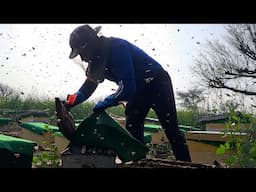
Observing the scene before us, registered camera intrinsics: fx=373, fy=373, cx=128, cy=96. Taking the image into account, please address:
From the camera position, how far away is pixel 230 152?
4.71 m

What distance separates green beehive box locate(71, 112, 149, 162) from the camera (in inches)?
185

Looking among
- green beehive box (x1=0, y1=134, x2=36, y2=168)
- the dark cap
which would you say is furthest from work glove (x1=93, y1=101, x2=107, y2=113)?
green beehive box (x1=0, y1=134, x2=36, y2=168)

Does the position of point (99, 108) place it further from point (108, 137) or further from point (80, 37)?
point (80, 37)

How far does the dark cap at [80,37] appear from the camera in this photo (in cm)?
481

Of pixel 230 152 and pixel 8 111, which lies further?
pixel 8 111

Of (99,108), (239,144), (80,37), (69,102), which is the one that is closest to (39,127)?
(69,102)

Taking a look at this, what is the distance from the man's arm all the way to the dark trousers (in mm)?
525

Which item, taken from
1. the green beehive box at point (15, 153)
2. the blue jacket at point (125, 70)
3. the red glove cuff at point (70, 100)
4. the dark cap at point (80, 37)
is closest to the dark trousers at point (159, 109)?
the blue jacket at point (125, 70)

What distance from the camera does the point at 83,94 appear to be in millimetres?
4879

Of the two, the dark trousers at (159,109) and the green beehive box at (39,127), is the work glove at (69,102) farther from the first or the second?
the dark trousers at (159,109)

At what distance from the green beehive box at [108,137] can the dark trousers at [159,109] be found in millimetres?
182
